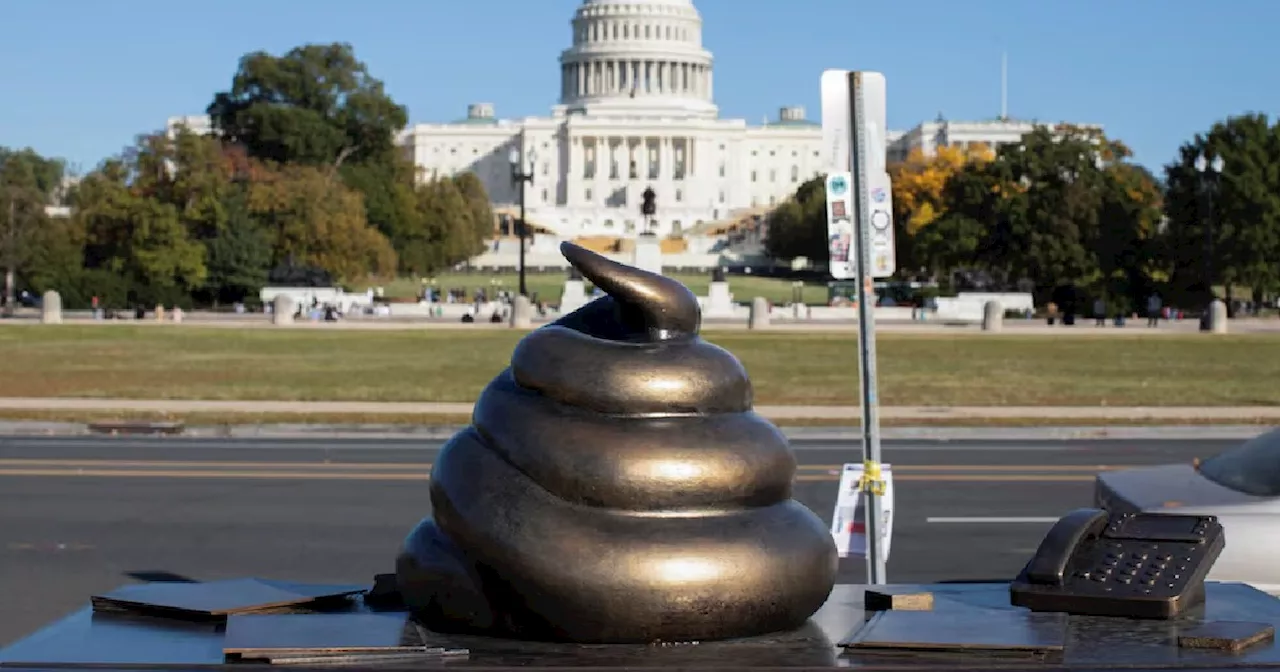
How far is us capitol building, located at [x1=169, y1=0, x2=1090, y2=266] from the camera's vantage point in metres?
178

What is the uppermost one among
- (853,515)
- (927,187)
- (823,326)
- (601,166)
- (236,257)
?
(601,166)

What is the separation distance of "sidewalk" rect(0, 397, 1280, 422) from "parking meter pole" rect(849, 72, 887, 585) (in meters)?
14.3

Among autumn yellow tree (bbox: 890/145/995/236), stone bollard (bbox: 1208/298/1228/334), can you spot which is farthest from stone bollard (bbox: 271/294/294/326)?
autumn yellow tree (bbox: 890/145/995/236)

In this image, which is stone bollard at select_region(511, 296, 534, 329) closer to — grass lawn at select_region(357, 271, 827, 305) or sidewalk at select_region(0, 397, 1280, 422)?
grass lawn at select_region(357, 271, 827, 305)

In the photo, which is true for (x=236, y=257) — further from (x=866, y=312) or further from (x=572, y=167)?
(x=572, y=167)

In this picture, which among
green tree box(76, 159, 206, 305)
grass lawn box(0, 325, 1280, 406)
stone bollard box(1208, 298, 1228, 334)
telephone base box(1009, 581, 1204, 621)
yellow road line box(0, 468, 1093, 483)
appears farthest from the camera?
green tree box(76, 159, 206, 305)

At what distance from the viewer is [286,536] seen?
1280 cm

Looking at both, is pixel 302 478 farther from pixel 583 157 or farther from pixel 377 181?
pixel 583 157

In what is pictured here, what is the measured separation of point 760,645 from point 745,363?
31.1 m

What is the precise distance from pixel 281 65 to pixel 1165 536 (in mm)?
92424

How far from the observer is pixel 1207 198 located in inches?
2331

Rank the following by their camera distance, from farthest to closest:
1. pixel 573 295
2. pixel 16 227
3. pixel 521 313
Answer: pixel 16 227 → pixel 573 295 → pixel 521 313

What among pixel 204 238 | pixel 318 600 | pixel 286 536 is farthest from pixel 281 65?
pixel 318 600

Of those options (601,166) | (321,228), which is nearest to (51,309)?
(321,228)
